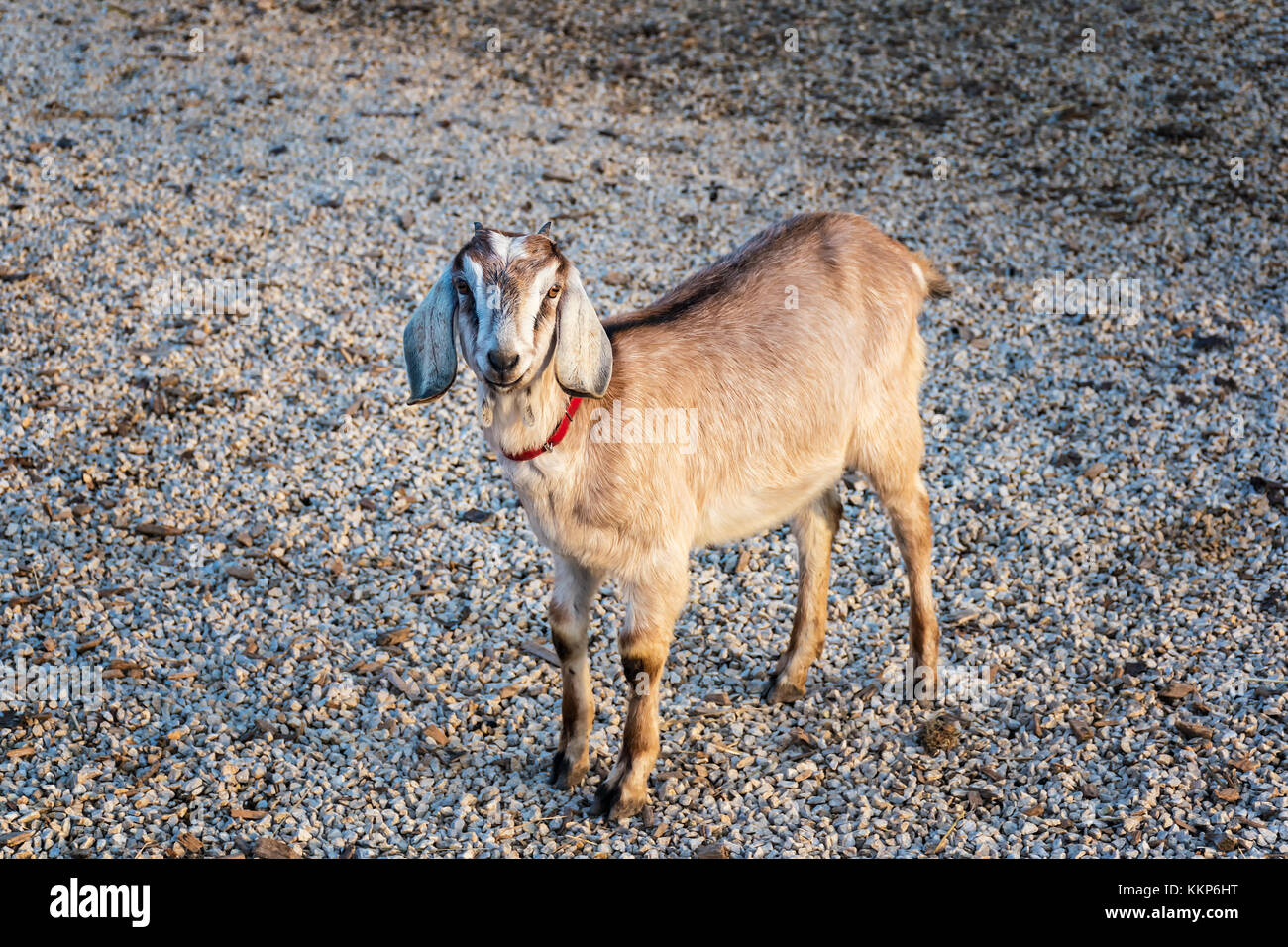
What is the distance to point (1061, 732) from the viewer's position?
5.80 metres

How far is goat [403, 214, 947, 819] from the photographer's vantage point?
442 cm

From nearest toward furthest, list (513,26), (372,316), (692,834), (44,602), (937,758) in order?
(692,834)
(937,758)
(44,602)
(372,316)
(513,26)

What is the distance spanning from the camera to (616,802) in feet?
17.6

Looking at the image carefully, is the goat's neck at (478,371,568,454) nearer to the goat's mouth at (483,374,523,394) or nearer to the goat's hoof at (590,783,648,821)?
the goat's mouth at (483,374,523,394)

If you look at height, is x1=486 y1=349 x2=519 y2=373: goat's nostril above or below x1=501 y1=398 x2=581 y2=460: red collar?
above

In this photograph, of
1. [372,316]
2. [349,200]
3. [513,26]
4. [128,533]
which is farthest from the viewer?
[513,26]

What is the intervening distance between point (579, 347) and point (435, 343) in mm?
524

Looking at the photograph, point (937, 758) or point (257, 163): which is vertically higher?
point (257, 163)

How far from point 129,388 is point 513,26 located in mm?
→ 7488

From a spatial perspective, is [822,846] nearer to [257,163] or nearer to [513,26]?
[257,163]

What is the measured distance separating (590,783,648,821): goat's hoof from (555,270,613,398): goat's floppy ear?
1909 millimetres

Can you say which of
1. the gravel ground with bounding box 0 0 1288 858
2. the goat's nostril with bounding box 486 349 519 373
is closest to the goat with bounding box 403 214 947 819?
the goat's nostril with bounding box 486 349 519 373

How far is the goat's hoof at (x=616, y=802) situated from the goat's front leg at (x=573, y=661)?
0.70ft

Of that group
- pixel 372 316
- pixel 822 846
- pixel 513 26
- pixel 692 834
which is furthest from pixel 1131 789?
pixel 513 26
